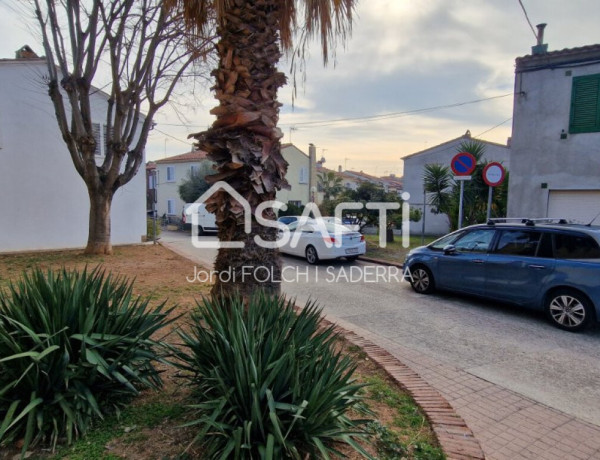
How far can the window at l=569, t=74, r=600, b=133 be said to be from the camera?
1016cm

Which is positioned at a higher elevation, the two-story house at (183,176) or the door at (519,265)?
the two-story house at (183,176)

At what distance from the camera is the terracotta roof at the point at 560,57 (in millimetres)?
10188

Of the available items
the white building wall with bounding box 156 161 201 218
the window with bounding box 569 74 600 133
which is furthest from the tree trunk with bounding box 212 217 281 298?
the white building wall with bounding box 156 161 201 218

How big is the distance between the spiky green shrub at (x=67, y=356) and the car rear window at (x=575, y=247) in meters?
5.91

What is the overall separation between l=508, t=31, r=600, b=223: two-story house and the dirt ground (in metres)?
9.47

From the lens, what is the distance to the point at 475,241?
23.9 feet

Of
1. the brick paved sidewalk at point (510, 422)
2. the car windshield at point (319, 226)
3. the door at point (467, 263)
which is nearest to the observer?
the brick paved sidewalk at point (510, 422)

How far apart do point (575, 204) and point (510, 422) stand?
968 cm

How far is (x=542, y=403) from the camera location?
12.1ft

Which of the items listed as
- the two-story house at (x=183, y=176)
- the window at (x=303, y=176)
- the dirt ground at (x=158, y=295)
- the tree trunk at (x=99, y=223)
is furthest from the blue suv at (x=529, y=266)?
the window at (x=303, y=176)

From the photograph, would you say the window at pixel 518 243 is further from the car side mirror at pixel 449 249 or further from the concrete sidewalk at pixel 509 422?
the concrete sidewalk at pixel 509 422

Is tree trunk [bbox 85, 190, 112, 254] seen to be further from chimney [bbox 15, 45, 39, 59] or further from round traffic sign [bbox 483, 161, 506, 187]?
round traffic sign [bbox 483, 161, 506, 187]

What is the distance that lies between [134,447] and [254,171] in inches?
105

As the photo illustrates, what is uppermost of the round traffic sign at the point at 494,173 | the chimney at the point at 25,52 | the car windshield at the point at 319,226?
the chimney at the point at 25,52
